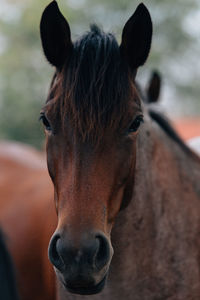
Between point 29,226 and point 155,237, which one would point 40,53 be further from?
point 155,237

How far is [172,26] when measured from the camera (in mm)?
16375

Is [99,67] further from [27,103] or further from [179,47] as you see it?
[179,47]

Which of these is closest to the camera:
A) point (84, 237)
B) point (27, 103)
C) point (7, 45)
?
point (84, 237)

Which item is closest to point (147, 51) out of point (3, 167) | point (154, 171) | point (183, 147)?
point (154, 171)

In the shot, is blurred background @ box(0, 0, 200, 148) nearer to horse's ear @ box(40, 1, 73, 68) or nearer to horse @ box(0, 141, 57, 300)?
horse @ box(0, 141, 57, 300)

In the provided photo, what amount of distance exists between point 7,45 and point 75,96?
15.1 m

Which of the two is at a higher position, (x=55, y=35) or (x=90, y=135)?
(x=55, y=35)

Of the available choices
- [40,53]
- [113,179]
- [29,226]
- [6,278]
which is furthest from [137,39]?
[40,53]

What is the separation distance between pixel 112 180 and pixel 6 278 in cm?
132

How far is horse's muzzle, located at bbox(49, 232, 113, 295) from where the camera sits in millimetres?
1562

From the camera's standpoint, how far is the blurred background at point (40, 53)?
44.5 feet

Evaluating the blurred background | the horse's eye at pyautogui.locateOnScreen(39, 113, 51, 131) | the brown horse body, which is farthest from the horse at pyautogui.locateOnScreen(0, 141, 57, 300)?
the blurred background

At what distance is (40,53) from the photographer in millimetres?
15992

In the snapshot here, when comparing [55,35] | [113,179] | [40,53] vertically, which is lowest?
[40,53]
